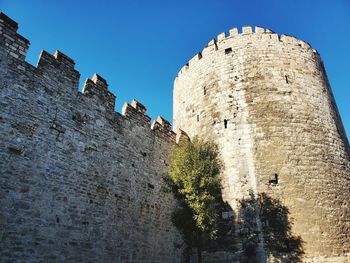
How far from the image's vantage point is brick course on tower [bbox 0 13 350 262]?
20.1 ft

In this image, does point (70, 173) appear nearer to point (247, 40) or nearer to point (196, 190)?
Answer: point (196, 190)

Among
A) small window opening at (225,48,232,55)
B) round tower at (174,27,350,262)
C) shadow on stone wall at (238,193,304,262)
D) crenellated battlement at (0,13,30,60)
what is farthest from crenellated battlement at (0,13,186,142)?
small window opening at (225,48,232,55)

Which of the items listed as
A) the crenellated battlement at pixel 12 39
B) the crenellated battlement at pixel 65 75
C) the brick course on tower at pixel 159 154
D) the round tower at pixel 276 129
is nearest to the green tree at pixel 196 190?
the brick course on tower at pixel 159 154

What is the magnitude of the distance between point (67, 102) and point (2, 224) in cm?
323

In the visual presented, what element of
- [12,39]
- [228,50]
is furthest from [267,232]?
[12,39]

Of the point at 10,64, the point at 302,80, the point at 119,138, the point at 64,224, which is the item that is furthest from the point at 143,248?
the point at 302,80

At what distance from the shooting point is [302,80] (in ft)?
35.1

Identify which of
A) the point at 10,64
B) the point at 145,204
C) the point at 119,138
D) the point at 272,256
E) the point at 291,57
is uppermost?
the point at 291,57

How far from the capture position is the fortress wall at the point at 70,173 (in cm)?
582

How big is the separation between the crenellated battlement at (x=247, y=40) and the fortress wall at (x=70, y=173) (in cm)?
504

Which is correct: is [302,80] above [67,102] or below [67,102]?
above

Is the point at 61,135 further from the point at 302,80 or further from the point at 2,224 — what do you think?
the point at 302,80

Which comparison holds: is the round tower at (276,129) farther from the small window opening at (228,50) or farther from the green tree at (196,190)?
the green tree at (196,190)

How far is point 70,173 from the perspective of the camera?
269 inches
